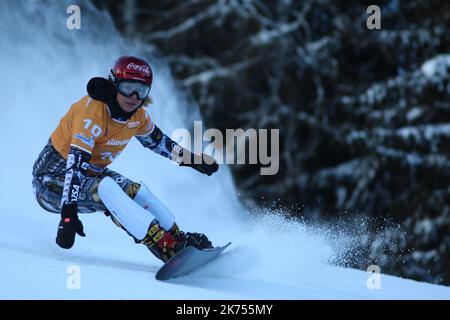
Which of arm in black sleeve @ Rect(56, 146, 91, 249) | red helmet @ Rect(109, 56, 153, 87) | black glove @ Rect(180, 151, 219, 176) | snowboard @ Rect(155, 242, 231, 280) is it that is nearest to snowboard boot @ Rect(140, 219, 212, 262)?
snowboard @ Rect(155, 242, 231, 280)

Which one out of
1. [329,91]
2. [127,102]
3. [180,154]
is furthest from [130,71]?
[329,91]

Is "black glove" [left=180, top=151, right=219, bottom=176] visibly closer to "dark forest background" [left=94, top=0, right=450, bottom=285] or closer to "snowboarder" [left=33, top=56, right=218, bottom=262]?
"snowboarder" [left=33, top=56, right=218, bottom=262]

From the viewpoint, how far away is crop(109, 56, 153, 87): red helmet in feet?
18.7

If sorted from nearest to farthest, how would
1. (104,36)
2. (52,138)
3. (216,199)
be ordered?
(52,138) → (216,199) → (104,36)

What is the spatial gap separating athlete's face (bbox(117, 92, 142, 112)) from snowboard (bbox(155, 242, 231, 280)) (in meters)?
0.97

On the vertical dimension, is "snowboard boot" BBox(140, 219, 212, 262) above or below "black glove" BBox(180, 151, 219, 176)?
below

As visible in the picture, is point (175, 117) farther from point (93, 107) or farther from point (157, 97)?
point (93, 107)

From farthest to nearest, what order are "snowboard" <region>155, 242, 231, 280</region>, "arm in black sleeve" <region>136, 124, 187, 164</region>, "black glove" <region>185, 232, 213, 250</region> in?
"arm in black sleeve" <region>136, 124, 187, 164</region>
"black glove" <region>185, 232, 213, 250</region>
"snowboard" <region>155, 242, 231, 280</region>

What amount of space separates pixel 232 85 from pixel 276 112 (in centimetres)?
111

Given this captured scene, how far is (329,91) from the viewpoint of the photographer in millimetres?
21078

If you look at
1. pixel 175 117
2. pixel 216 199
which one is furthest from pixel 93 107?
pixel 175 117

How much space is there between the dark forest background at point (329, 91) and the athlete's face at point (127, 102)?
11.8m

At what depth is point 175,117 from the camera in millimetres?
14172
